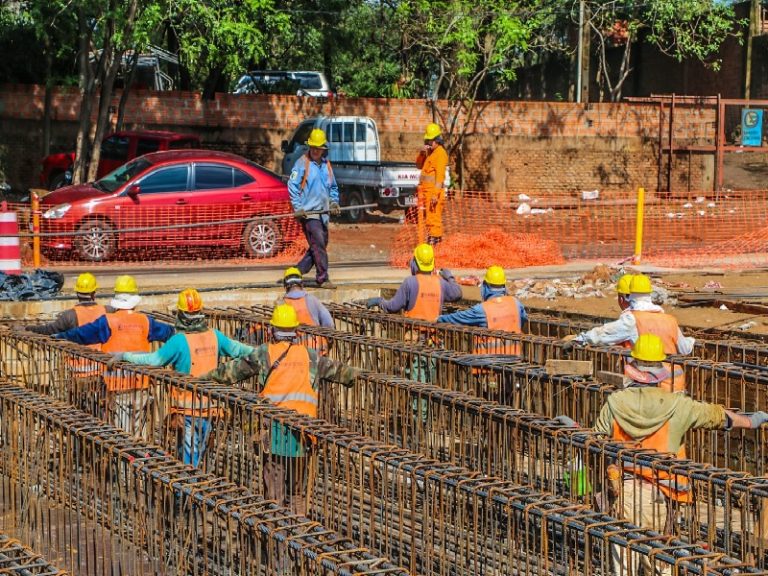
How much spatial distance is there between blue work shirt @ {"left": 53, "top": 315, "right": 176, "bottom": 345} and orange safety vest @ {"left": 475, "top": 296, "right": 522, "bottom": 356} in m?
2.59

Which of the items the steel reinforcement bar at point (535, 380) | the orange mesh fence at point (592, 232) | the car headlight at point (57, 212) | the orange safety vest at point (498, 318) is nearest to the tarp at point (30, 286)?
the car headlight at point (57, 212)

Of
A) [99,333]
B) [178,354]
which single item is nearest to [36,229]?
[99,333]

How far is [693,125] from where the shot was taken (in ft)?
108

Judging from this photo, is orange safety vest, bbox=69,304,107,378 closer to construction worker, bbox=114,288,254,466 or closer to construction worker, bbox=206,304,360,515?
construction worker, bbox=114,288,254,466

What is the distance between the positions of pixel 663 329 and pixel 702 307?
6353mm

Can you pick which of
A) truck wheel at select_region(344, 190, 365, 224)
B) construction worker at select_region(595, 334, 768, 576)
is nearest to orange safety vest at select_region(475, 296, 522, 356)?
construction worker at select_region(595, 334, 768, 576)

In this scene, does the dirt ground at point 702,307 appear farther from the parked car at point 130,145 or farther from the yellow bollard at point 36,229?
the parked car at point 130,145

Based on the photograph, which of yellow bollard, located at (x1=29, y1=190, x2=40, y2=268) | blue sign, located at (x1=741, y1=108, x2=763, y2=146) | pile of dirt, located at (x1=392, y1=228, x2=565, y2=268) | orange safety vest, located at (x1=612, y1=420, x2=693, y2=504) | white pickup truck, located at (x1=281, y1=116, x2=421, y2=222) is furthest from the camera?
blue sign, located at (x1=741, y1=108, x2=763, y2=146)

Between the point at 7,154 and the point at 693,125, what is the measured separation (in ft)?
54.2

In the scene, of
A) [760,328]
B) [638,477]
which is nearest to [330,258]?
[760,328]

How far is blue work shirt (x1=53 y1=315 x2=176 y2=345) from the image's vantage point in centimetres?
1017

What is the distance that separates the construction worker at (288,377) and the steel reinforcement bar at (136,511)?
596mm

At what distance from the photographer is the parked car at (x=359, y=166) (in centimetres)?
2670

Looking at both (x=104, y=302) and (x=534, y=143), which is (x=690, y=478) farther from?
(x=534, y=143)
